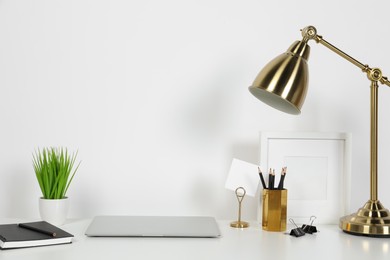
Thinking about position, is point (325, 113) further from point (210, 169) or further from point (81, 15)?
point (81, 15)

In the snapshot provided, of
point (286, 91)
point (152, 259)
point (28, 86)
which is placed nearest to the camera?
point (152, 259)

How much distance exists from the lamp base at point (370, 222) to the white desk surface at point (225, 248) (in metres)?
0.02

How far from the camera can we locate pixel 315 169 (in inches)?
60.7

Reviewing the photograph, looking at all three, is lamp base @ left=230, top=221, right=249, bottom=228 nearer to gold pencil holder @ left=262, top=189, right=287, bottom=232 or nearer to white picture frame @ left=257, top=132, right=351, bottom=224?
gold pencil holder @ left=262, top=189, right=287, bottom=232

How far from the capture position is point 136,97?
162 cm

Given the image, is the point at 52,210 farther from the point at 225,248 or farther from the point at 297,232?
the point at 297,232

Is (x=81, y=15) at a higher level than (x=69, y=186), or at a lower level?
higher

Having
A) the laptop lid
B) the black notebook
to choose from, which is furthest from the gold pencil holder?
the black notebook

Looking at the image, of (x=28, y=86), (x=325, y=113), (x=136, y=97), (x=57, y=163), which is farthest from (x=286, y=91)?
(x=28, y=86)

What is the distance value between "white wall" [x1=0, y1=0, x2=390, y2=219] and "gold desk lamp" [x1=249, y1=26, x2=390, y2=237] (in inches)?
9.0

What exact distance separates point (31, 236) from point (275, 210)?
2.03ft

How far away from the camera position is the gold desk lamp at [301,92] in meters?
1.32

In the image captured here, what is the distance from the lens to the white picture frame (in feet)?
5.01

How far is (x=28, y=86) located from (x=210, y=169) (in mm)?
609
